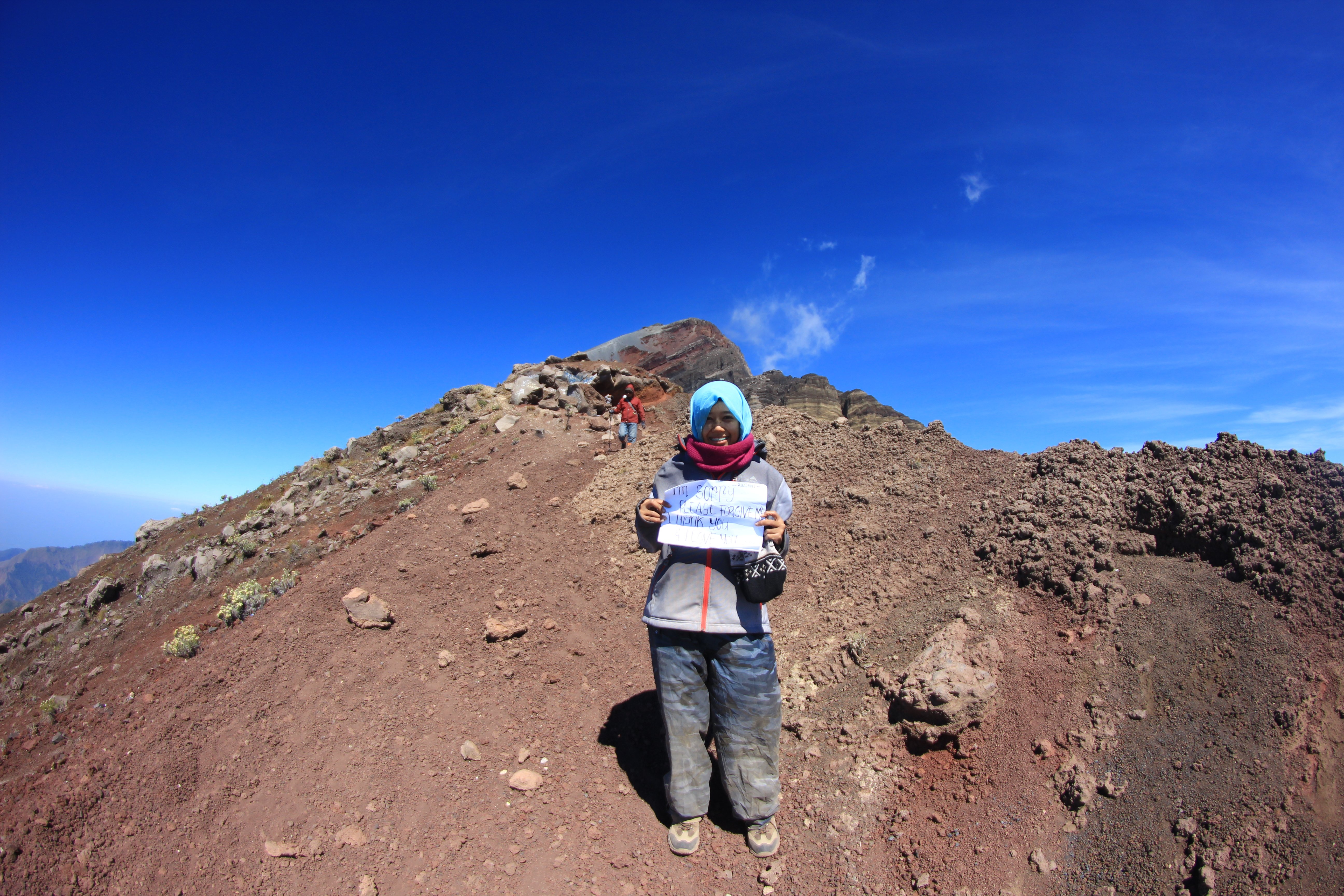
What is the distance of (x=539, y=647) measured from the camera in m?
4.48

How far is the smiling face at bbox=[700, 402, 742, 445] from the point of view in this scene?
9.25 ft

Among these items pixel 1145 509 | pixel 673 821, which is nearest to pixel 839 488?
pixel 1145 509

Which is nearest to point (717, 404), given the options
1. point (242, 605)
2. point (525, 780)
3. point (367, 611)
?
point (525, 780)

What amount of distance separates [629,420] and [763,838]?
855 centimetres

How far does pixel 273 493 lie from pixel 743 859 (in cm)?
1276

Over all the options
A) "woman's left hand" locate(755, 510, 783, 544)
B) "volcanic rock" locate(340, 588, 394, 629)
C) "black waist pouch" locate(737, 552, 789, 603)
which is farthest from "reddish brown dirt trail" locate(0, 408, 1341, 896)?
"woman's left hand" locate(755, 510, 783, 544)

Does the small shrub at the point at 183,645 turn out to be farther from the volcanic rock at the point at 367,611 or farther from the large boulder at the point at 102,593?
the large boulder at the point at 102,593

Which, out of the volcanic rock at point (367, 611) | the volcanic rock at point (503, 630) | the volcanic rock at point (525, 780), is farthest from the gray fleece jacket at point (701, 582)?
the volcanic rock at point (367, 611)

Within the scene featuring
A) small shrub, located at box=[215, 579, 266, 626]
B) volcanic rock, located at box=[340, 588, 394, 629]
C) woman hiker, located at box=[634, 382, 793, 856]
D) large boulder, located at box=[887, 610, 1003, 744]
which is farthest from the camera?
small shrub, located at box=[215, 579, 266, 626]

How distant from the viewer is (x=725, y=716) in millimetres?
2779

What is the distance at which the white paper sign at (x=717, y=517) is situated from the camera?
8.66ft

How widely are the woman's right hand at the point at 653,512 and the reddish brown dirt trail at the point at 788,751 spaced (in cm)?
159

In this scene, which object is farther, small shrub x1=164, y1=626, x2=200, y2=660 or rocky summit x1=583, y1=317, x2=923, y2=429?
rocky summit x1=583, y1=317, x2=923, y2=429

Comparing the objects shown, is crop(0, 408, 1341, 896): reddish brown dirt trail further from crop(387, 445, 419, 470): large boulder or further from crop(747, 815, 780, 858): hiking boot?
crop(387, 445, 419, 470): large boulder
